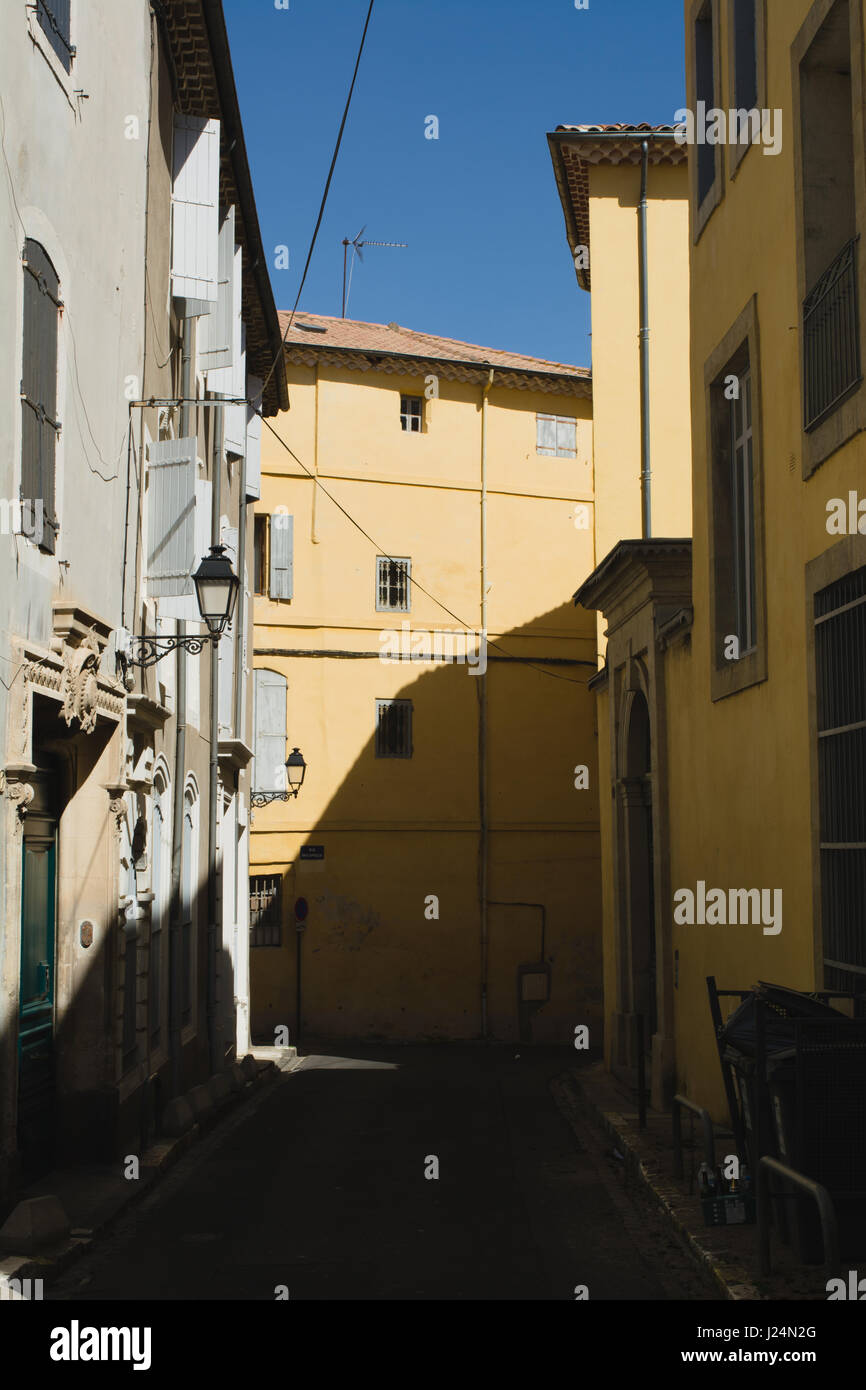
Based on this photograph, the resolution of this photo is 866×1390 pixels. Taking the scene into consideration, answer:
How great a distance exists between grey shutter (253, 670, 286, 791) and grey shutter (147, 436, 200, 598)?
1601 cm

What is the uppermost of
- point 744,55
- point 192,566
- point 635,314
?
point 635,314

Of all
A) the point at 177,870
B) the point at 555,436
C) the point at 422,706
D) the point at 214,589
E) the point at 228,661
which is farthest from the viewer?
the point at 555,436

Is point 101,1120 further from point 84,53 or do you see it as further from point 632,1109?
point 84,53

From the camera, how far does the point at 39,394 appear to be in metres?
9.70

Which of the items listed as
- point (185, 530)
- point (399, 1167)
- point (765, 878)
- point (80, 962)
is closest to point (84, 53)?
point (185, 530)

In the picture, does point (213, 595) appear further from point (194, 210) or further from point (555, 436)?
point (555, 436)

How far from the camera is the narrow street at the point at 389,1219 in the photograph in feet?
26.8

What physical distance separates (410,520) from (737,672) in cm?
1987

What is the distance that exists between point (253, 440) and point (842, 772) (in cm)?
1522

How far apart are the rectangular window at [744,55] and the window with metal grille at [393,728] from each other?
768 inches

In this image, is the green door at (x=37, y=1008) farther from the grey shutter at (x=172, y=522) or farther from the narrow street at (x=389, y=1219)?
the grey shutter at (x=172, y=522)

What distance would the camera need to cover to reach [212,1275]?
8.39m

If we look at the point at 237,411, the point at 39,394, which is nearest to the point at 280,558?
the point at 237,411

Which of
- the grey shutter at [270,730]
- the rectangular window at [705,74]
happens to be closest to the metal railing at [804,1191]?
the rectangular window at [705,74]
